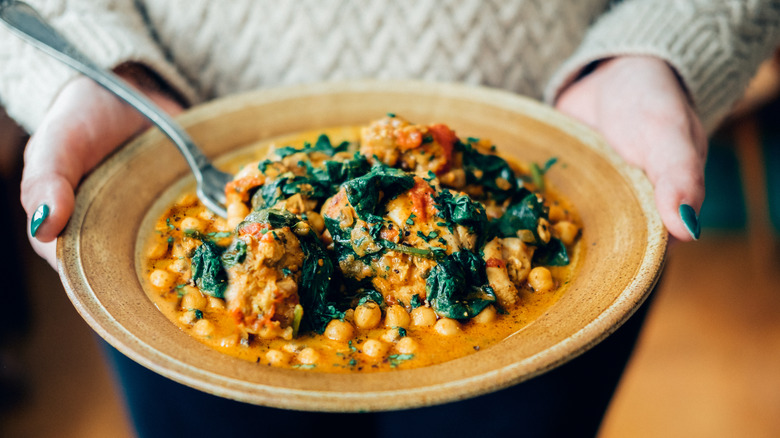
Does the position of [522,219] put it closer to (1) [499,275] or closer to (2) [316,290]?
(1) [499,275]

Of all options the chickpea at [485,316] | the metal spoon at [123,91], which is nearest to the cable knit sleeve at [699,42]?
the chickpea at [485,316]

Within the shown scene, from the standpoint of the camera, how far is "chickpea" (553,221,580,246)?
323 cm

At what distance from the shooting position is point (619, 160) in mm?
3434

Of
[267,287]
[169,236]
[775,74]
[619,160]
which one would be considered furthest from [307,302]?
[775,74]

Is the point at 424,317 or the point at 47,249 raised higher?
the point at 424,317

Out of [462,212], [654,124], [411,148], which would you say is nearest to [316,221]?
[411,148]

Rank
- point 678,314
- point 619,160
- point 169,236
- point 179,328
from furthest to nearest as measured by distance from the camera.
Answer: point 678,314 < point 619,160 < point 169,236 < point 179,328

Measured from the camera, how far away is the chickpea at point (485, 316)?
2756 mm

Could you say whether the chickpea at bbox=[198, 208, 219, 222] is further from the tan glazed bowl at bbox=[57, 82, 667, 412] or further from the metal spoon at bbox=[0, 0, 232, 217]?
the tan glazed bowl at bbox=[57, 82, 667, 412]

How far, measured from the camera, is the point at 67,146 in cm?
330

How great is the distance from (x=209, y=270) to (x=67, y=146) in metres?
1.16

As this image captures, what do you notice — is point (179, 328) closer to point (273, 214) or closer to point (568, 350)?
point (273, 214)

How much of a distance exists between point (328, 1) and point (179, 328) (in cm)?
263

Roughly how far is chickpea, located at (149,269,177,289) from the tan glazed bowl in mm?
67
